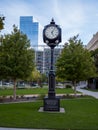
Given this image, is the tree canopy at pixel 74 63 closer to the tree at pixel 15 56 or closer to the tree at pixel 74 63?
the tree at pixel 74 63

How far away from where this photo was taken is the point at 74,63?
3650 centimetres

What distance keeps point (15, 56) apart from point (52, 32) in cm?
1057

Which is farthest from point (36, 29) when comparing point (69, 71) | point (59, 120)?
point (59, 120)

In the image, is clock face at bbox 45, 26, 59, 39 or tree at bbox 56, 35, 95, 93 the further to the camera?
tree at bbox 56, 35, 95, 93

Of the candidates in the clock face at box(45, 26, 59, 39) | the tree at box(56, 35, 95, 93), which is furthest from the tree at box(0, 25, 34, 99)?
the clock face at box(45, 26, 59, 39)

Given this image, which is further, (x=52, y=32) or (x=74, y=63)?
(x=74, y=63)

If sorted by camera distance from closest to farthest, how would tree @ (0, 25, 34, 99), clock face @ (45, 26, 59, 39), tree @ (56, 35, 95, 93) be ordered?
clock face @ (45, 26, 59, 39), tree @ (0, 25, 34, 99), tree @ (56, 35, 95, 93)

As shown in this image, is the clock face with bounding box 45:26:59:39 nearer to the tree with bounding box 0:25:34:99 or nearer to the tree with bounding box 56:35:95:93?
the tree with bounding box 0:25:34:99

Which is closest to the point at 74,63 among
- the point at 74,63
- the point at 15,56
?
the point at 74,63

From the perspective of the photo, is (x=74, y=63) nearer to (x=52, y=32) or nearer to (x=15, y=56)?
(x=15, y=56)

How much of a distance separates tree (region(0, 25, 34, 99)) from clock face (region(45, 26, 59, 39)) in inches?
397

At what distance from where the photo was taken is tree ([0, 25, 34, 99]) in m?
29.3

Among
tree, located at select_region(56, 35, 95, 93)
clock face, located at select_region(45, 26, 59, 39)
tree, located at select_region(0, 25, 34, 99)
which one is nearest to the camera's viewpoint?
clock face, located at select_region(45, 26, 59, 39)

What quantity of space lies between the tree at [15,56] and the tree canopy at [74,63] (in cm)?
726
